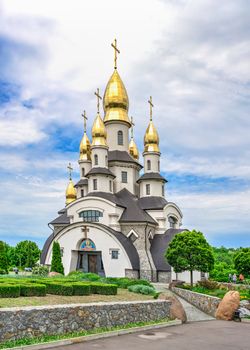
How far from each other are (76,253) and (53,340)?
2556cm

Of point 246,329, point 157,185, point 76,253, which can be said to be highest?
point 157,185

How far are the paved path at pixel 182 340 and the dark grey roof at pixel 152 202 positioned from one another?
2259 cm

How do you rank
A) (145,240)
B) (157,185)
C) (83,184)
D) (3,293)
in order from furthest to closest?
(83,184)
(157,185)
(145,240)
(3,293)

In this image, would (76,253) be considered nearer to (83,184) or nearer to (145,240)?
(145,240)

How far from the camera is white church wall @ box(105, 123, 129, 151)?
42.1 metres

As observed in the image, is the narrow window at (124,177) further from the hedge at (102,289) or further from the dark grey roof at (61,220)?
the hedge at (102,289)

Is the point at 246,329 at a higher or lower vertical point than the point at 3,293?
lower

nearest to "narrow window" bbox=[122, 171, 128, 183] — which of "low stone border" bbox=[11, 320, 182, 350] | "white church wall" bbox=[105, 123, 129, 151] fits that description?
"white church wall" bbox=[105, 123, 129, 151]

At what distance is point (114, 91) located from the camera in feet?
138

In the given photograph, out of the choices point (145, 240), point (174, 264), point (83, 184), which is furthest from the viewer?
point (83, 184)

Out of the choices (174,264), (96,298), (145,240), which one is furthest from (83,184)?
(96,298)

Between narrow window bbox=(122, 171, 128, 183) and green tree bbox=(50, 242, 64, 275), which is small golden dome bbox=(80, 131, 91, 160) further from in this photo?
green tree bbox=(50, 242, 64, 275)

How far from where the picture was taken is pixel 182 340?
1309cm

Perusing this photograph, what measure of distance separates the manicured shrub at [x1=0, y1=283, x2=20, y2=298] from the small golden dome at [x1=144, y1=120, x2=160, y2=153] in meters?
28.3
